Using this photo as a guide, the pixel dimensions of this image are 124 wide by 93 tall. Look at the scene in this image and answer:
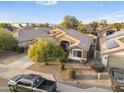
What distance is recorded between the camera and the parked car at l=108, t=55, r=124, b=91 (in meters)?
13.9

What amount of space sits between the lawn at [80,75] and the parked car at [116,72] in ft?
2.67

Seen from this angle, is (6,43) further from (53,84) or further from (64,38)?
(53,84)

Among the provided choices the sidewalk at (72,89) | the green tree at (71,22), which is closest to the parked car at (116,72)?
the sidewalk at (72,89)

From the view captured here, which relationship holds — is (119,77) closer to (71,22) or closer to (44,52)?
(44,52)

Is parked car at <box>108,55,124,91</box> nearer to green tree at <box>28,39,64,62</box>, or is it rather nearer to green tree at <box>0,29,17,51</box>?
green tree at <box>28,39,64,62</box>

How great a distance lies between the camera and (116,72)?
54.9 feet

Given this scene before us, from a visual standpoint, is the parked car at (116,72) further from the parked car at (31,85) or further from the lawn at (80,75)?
the parked car at (31,85)

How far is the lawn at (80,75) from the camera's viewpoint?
15.5 metres

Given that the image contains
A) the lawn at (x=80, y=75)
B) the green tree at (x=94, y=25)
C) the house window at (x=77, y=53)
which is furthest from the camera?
the green tree at (x=94, y=25)

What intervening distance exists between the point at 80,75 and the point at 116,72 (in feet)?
11.1

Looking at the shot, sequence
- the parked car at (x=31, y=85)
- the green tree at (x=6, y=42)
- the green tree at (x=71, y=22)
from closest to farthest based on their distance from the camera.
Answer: the parked car at (x=31, y=85), the green tree at (x=6, y=42), the green tree at (x=71, y=22)

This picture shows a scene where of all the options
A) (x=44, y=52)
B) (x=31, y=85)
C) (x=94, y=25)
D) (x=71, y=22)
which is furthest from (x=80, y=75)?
(x=71, y=22)

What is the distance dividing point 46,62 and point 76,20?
5350 cm

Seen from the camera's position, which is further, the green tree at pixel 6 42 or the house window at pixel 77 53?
the green tree at pixel 6 42
